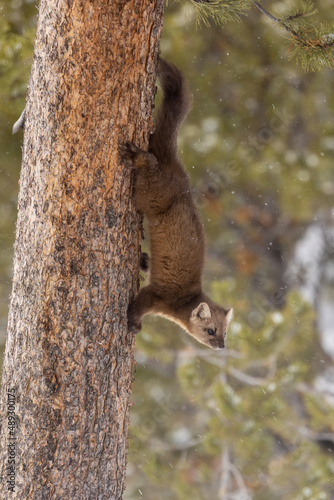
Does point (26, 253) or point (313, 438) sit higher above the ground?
point (26, 253)

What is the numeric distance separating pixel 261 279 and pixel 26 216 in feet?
17.6

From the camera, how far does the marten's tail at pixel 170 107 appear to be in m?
3.15

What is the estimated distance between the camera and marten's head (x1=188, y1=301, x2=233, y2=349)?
11.8 ft

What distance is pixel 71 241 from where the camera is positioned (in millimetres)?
2566

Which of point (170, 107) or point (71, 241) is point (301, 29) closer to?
point (170, 107)

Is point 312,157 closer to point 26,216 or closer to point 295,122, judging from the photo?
point 295,122

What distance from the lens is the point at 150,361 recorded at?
708 cm

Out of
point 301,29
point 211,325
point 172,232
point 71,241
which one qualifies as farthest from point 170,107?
point 211,325

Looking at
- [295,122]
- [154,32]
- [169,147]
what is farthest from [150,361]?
[154,32]

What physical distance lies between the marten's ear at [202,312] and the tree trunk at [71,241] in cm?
93

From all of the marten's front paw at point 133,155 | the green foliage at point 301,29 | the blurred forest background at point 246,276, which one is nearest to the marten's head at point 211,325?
the marten's front paw at point 133,155

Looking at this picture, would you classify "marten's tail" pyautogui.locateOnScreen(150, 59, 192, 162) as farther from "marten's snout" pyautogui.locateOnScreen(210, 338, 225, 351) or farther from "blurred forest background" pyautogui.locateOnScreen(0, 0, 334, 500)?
"blurred forest background" pyautogui.locateOnScreen(0, 0, 334, 500)

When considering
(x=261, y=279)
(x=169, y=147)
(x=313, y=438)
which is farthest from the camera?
(x=261, y=279)

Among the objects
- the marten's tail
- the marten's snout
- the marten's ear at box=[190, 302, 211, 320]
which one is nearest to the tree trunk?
the marten's tail
